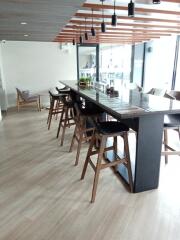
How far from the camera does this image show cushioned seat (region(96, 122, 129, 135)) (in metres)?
2.12

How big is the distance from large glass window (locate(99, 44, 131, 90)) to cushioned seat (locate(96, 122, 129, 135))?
20.3 feet

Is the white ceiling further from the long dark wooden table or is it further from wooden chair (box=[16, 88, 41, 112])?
wooden chair (box=[16, 88, 41, 112])

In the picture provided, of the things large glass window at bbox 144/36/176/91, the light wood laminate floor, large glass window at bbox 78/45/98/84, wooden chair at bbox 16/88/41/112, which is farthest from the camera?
large glass window at bbox 78/45/98/84

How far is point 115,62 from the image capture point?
8.48 metres

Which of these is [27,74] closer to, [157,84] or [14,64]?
[14,64]

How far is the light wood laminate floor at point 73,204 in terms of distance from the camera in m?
1.74

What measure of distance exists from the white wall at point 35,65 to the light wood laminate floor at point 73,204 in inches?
169

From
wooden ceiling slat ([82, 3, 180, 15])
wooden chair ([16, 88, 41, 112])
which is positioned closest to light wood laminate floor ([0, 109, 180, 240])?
wooden ceiling slat ([82, 3, 180, 15])

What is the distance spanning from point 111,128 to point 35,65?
5.62 meters

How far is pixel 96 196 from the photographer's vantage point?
2207 millimetres

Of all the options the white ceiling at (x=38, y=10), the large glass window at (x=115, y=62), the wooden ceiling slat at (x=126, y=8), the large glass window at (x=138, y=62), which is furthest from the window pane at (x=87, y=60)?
the wooden ceiling slat at (x=126, y=8)

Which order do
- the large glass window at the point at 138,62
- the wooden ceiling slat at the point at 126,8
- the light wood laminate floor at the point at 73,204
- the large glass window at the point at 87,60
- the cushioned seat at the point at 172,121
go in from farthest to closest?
the large glass window at the point at 138,62 → the large glass window at the point at 87,60 → the wooden ceiling slat at the point at 126,8 → the cushioned seat at the point at 172,121 → the light wood laminate floor at the point at 73,204

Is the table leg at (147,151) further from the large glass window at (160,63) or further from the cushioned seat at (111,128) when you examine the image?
the large glass window at (160,63)

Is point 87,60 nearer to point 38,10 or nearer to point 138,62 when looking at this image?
point 138,62
